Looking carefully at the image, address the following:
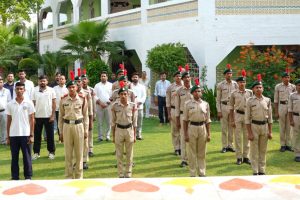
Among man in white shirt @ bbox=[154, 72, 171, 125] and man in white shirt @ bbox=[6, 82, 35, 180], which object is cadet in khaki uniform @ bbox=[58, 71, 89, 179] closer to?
man in white shirt @ bbox=[6, 82, 35, 180]

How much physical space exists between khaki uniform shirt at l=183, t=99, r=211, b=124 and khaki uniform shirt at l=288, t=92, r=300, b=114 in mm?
2381

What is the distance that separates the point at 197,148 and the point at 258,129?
1076 millimetres

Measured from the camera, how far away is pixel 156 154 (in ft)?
32.6

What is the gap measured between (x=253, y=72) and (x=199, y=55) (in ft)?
6.84

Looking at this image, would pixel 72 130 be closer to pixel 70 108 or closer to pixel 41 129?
pixel 70 108

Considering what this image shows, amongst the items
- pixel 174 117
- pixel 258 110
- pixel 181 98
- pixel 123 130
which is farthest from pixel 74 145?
pixel 258 110

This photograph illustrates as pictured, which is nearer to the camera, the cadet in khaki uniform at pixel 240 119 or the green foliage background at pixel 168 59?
the cadet in khaki uniform at pixel 240 119

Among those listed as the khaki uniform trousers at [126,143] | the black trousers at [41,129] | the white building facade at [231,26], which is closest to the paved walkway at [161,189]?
the khaki uniform trousers at [126,143]

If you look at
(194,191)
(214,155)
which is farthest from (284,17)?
(194,191)

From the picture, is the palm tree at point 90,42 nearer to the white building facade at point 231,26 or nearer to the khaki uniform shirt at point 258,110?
the white building facade at point 231,26

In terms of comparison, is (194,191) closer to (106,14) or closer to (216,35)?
(216,35)

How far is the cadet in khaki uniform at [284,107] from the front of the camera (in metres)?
9.99

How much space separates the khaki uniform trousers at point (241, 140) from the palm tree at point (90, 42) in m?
10.7

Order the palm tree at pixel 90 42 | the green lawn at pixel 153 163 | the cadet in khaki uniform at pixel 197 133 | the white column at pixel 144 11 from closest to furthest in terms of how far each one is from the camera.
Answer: the cadet in khaki uniform at pixel 197 133
the green lawn at pixel 153 163
the white column at pixel 144 11
the palm tree at pixel 90 42
